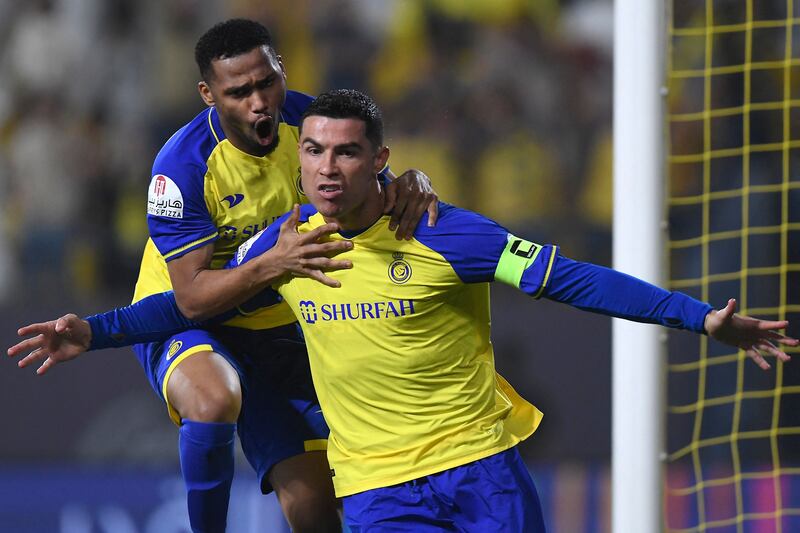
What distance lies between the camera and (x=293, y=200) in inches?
165

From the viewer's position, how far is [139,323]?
4.04 metres

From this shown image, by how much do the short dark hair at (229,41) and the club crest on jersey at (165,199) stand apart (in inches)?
13.4

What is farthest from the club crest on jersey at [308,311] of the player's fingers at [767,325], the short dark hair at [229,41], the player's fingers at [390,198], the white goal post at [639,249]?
the white goal post at [639,249]

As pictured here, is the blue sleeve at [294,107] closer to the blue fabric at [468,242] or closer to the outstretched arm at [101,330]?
the outstretched arm at [101,330]

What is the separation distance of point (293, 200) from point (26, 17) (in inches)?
Result: 228

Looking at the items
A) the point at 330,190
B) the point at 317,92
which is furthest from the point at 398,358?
the point at 317,92

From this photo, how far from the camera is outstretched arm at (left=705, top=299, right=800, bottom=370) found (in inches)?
134

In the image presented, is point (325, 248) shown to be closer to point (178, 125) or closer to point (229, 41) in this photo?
point (229, 41)

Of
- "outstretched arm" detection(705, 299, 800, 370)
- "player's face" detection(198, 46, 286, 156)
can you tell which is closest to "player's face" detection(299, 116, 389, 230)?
"player's face" detection(198, 46, 286, 156)

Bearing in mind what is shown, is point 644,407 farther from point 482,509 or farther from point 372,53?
point 372,53

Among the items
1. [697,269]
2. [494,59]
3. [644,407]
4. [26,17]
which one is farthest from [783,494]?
[26,17]

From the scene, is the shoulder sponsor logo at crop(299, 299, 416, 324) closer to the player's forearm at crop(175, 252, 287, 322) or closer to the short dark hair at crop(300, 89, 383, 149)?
the player's forearm at crop(175, 252, 287, 322)

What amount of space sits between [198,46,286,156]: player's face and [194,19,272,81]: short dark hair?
2cm

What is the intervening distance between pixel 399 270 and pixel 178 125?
5478 millimetres
